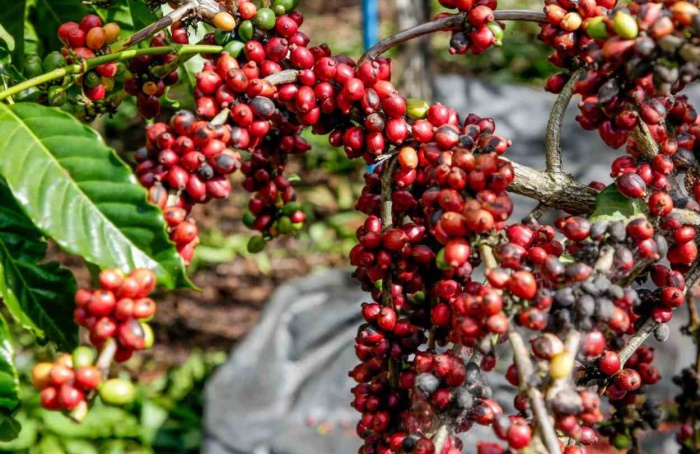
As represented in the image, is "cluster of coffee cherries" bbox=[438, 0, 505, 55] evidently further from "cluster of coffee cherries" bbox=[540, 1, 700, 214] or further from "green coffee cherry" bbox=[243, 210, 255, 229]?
"green coffee cherry" bbox=[243, 210, 255, 229]

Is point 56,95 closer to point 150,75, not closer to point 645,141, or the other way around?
point 150,75

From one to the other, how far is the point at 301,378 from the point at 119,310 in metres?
2.60

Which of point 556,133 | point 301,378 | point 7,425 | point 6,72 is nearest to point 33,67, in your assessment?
point 6,72

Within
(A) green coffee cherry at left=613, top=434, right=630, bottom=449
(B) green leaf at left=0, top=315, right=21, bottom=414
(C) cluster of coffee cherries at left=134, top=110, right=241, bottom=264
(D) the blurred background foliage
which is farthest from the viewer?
(D) the blurred background foliage

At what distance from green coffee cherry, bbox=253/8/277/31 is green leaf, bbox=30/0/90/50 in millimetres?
508

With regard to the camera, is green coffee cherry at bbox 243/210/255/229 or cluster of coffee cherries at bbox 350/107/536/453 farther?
green coffee cherry at bbox 243/210/255/229

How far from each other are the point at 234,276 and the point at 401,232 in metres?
3.26

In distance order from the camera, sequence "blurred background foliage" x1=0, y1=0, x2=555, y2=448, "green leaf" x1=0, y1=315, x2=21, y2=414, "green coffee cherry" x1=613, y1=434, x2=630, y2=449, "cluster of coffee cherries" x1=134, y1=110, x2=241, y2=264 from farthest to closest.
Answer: "blurred background foliage" x1=0, y1=0, x2=555, y2=448 < "green coffee cherry" x1=613, y1=434, x2=630, y2=449 < "green leaf" x1=0, y1=315, x2=21, y2=414 < "cluster of coffee cherries" x1=134, y1=110, x2=241, y2=264

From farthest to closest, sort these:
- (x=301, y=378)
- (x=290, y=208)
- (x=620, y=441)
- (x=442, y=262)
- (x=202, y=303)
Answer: (x=202, y=303)
(x=301, y=378)
(x=620, y=441)
(x=290, y=208)
(x=442, y=262)

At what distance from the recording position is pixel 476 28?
1.04 meters

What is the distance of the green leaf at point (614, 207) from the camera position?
945 millimetres

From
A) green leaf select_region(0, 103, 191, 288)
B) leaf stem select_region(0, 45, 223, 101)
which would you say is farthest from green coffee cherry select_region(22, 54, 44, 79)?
green leaf select_region(0, 103, 191, 288)

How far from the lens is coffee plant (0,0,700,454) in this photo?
31.5 inches

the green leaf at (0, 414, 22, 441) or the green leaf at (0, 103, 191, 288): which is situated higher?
the green leaf at (0, 103, 191, 288)
